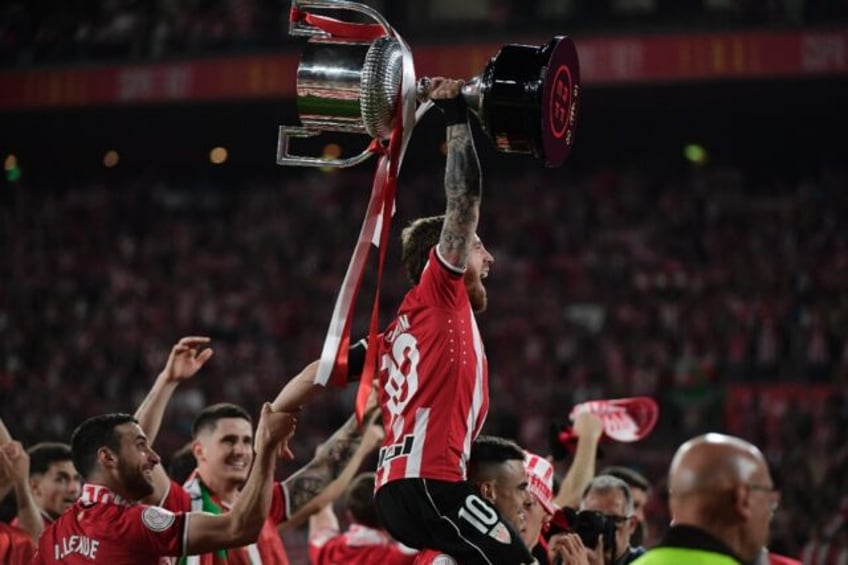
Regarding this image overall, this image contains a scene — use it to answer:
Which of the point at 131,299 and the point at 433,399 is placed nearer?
the point at 433,399

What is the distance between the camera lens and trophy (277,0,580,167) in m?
4.33

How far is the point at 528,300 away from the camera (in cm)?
1731

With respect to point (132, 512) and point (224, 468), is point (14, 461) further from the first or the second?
point (132, 512)

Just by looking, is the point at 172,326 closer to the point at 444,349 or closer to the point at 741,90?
the point at 741,90

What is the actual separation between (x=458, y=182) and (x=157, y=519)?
140cm

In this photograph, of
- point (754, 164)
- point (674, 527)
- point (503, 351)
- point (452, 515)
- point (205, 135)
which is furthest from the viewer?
point (205, 135)

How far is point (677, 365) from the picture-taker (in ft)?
50.5

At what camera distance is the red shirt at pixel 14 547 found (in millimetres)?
5631

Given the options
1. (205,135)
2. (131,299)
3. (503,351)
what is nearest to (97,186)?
(205,135)

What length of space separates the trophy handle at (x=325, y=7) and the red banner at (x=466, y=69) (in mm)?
12657

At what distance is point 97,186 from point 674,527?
2009 cm

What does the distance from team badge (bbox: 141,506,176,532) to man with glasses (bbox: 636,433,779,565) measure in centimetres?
192

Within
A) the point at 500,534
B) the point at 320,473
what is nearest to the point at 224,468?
the point at 320,473

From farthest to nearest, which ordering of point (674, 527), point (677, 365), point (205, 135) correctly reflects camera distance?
point (205, 135)
point (677, 365)
point (674, 527)
